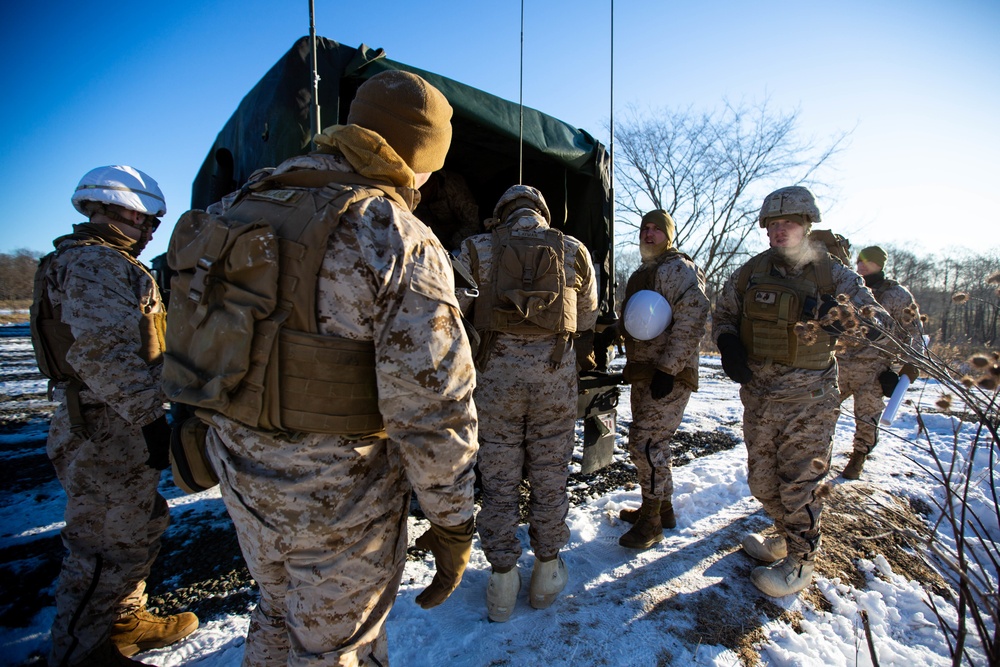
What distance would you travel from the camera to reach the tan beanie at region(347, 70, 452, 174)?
1.47 meters

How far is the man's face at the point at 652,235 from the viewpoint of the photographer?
3.05 metres

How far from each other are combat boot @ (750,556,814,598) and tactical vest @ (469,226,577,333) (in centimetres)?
163

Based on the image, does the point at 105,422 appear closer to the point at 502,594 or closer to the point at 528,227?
the point at 502,594

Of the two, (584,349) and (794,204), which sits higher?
(794,204)

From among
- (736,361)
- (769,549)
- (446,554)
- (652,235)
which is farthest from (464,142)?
(769,549)

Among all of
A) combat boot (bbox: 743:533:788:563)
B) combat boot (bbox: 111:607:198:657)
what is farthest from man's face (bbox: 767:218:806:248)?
combat boot (bbox: 111:607:198:657)

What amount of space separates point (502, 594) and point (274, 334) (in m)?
1.76

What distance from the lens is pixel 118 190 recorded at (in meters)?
2.16

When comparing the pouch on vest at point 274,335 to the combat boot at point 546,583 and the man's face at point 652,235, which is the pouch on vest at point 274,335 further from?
the man's face at point 652,235

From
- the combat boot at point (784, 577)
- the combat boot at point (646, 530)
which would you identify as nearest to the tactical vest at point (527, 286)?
the combat boot at point (646, 530)

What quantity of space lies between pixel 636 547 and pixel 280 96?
10.5 feet

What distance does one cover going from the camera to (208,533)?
9.93ft

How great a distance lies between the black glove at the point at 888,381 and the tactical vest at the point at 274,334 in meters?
4.58

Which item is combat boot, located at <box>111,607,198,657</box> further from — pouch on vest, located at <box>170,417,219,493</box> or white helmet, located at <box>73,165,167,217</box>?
white helmet, located at <box>73,165,167,217</box>
